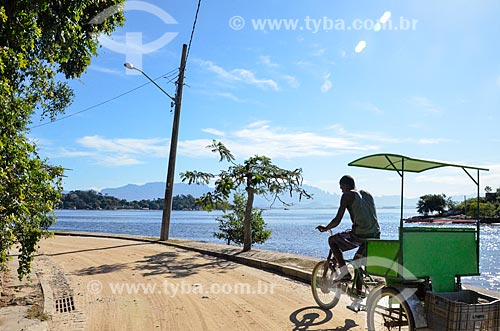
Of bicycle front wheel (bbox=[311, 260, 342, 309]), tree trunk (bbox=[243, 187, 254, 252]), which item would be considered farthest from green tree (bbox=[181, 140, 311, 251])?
bicycle front wheel (bbox=[311, 260, 342, 309])

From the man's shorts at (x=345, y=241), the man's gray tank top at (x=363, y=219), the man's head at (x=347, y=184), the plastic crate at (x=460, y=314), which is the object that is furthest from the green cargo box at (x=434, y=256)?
the man's head at (x=347, y=184)

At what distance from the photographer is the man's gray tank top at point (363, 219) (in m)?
7.04

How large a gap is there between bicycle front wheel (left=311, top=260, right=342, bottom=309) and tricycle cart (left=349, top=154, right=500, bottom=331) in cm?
156

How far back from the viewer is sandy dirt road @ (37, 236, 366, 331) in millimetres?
6664

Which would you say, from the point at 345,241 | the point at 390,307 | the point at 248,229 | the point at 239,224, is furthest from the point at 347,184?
the point at 239,224

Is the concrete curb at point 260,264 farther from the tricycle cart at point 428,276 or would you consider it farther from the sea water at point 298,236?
the tricycle cart at point 428,276

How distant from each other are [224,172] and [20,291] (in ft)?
27.9

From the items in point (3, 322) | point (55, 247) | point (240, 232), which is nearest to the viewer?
point (3, 322)

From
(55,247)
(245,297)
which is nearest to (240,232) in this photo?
(55,247)

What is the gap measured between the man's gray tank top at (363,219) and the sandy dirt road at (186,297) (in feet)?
4.48

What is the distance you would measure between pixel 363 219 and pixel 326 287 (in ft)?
5.03

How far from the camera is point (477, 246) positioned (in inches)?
229

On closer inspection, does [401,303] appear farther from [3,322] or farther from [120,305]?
[3,322]

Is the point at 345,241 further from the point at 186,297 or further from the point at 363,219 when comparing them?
the point at 186,297
